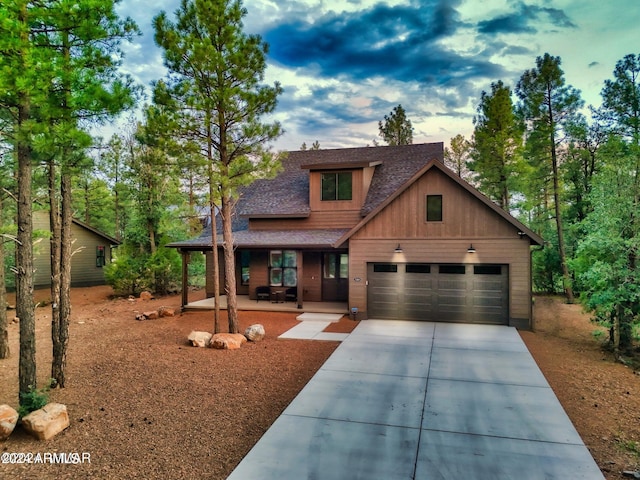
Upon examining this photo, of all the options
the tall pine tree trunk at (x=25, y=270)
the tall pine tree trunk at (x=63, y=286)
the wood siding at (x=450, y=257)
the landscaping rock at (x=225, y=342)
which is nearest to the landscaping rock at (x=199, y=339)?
the landscaping rock at (x=225, y=342)

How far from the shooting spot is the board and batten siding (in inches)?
477

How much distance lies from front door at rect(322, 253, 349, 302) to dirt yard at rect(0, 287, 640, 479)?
13.4 ft

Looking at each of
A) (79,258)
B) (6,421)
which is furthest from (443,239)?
(79,258)

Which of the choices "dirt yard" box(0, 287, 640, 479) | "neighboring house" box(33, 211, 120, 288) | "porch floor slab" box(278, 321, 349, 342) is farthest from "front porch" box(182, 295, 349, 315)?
"neighboring house" box(33, 211, 120, 288)

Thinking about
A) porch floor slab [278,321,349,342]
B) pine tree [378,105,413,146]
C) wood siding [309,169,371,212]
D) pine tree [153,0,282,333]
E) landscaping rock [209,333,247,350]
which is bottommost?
porch floor slab [278,321,349,342]

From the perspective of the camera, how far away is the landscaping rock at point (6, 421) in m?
4.95

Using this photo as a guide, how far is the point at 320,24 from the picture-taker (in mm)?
17422

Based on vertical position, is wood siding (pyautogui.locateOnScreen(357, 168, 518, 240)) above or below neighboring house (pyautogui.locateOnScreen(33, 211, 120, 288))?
above

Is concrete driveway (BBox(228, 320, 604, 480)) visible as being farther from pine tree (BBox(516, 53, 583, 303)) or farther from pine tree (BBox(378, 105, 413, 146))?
pine tree (BBox(378, 105, 413, 146))

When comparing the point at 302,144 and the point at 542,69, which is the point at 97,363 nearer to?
the point at 542,69

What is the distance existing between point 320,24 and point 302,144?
23885mm

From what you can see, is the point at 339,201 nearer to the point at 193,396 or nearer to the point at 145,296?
the point at 145,296

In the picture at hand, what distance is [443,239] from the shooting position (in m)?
12.8

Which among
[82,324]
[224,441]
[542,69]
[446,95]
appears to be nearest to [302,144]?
[446,95]
